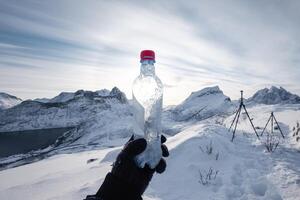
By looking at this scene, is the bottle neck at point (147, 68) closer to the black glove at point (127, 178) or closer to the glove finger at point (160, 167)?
the black glove at point (127, 178)

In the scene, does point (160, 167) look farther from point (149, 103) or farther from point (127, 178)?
point (149, 103)

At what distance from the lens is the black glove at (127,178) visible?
8.57 feet

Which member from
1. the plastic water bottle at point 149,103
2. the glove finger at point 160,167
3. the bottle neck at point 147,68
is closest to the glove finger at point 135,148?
the plastic water bottle at point 149,103

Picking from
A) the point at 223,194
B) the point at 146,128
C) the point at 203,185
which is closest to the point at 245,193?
the point at 223,194

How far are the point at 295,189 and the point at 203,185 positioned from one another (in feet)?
6.15

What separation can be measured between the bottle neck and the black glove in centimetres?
97

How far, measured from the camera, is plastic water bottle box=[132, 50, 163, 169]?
3.00 meters

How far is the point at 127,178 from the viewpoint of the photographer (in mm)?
2652

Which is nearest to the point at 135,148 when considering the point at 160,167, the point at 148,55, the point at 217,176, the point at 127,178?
the point at 127,178

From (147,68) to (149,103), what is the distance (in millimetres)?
611

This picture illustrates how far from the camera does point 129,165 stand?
267 cm

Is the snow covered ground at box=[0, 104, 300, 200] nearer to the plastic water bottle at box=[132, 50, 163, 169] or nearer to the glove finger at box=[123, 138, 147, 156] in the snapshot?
the plastic water bottle at box=[132, 50, 163, 169]

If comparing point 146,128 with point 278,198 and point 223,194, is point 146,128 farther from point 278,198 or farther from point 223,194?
point 278,198

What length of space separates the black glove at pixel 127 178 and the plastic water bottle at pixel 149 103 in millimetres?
228
